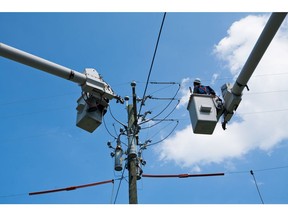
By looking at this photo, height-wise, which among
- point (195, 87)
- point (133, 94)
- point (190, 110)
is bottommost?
point (190, 110)

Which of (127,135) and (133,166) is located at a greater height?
(127,135)

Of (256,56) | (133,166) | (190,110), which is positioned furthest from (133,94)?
(256,56)

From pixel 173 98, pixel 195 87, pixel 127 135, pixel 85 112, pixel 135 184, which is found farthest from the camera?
pixel 173 98

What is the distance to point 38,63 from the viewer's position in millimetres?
5352

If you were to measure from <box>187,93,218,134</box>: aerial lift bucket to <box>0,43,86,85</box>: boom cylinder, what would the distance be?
195cm

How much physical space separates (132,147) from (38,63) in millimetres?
3258

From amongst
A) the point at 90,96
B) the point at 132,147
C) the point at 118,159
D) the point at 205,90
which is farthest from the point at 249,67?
the point at 118,159

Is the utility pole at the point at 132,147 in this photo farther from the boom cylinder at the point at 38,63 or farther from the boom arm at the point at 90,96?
the boom cylinder at the point at 38,63

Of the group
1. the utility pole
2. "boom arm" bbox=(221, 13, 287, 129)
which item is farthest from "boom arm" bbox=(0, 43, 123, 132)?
"boom arm" bbox=(221, 13, 287, 129)

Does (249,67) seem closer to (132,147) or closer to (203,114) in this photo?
(203,114)

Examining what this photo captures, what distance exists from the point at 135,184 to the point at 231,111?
2.44 metres

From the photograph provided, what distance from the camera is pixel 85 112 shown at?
6.17 metres

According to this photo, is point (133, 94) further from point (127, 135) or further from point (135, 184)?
point (135, 184)

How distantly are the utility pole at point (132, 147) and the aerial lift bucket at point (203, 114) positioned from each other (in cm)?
194
